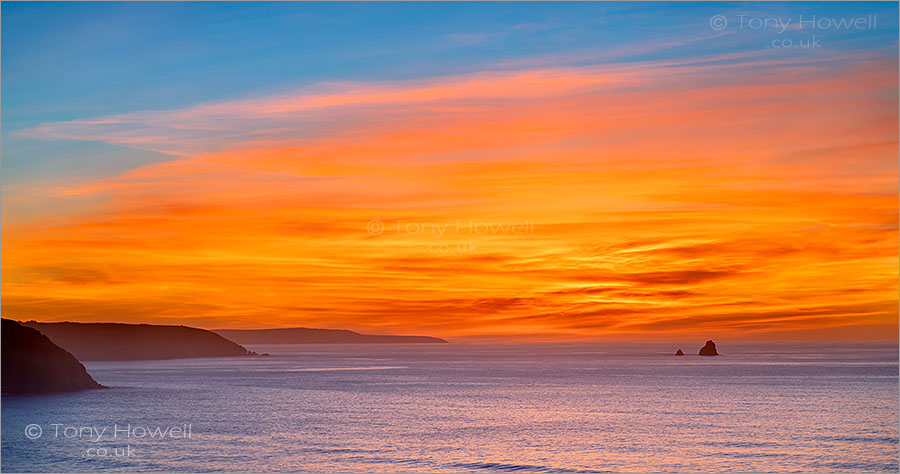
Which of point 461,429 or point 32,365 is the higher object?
point 32,365

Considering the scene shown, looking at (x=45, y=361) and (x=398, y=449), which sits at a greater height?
(x=45, y=361)

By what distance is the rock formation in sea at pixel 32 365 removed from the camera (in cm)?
Answer: 9538

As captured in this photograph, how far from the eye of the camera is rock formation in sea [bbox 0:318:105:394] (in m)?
95.4

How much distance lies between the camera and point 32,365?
100188 millimetres

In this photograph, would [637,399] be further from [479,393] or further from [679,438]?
[679,438]

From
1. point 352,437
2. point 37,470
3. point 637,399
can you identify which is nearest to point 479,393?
point 637,399

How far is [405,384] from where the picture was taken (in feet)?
431

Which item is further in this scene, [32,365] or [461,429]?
[32,365]

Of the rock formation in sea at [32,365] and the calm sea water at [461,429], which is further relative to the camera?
the rock formation in sea at [32,365]

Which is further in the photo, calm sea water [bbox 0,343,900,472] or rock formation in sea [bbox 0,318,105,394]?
rock formation in sea [bbox 0,318,105,394]

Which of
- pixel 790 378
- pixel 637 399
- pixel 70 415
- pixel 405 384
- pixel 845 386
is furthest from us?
pixel 790 378

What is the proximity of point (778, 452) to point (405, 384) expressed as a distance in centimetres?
7814

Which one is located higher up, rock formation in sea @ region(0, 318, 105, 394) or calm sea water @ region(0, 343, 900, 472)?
rock formation in sea @ region(0, 318, 105, 394)

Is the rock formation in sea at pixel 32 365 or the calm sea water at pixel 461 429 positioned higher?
the rock formation in sea at pixel 32 365
